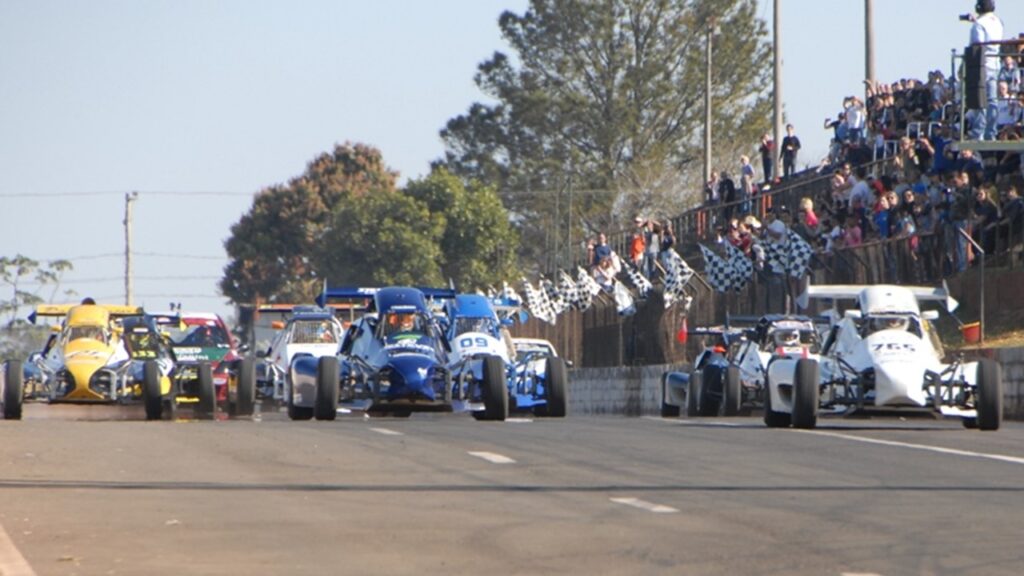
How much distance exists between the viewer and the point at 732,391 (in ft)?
85.1

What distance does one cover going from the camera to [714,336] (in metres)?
31.3

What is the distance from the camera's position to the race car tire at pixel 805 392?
19203 millimetres

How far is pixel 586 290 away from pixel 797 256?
9.99 metres

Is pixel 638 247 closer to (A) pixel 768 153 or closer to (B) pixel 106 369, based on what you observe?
(A) pixel 768 153

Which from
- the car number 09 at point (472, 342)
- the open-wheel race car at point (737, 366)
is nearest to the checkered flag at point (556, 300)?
the open-wheel race car at point (737, 366)

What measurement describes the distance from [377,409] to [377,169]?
60.0 m

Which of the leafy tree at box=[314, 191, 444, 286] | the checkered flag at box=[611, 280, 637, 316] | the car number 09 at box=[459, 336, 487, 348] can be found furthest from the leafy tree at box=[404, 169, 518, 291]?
the car number 09 at box=[459, 336, 487, 348]

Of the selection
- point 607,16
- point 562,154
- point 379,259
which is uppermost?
point 607,16

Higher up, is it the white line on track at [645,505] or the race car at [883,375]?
the race car at [883,375]

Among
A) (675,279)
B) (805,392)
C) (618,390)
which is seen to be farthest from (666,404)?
(805,392)

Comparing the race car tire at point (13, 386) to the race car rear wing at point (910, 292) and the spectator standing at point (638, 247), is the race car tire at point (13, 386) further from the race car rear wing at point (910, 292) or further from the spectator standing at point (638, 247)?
the spectator standing at point (638, 247)

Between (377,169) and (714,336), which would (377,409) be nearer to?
(714,336)

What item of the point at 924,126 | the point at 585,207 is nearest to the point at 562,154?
the point at 585,207

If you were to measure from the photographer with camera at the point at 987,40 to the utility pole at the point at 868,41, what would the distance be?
12.1m
